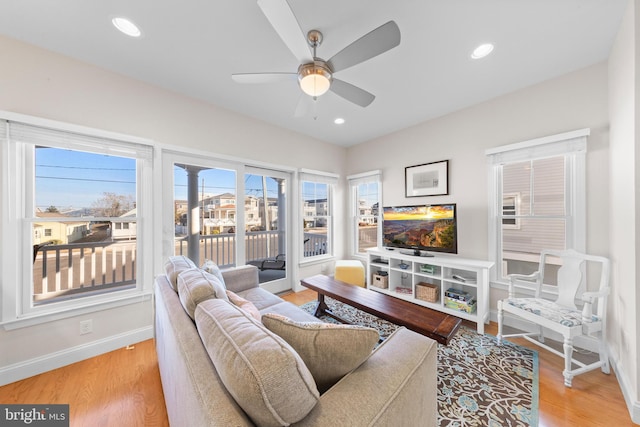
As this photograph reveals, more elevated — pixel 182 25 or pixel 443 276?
pixel 182 25

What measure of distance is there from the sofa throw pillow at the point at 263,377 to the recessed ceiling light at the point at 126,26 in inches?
89.6

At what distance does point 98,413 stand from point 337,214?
3687 mm

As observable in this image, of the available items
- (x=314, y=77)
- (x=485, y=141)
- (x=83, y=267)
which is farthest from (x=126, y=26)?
(x=485, y=141)

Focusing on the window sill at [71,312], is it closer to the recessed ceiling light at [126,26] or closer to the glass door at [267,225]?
the glass door at [267,225]

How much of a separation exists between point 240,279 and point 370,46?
2.35 meters

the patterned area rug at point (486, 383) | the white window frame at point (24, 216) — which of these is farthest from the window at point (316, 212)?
the white window frame at point (24, 216)

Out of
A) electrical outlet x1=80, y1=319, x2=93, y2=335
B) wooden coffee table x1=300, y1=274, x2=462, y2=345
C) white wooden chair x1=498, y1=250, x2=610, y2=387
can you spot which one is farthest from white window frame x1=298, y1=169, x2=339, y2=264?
white wooden chair x1=498, y1=250, x2=610, y2=387

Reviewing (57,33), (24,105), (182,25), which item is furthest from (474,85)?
(24,105)

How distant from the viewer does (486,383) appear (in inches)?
69.4

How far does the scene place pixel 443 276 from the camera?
282 cm

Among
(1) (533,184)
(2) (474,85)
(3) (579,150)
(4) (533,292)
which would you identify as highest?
(2) (474,85)

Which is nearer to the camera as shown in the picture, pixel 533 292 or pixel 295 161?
pixel 533 292

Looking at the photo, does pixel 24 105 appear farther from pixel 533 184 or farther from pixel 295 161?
pixel 533 184

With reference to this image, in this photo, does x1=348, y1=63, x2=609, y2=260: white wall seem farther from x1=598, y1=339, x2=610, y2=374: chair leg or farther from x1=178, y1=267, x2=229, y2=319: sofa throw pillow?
x1=178, y1=267, x2=229, y2=319: sofa throw pillow
